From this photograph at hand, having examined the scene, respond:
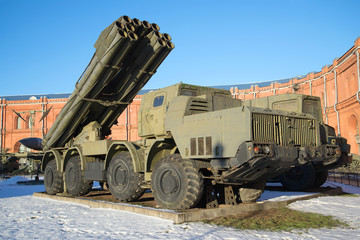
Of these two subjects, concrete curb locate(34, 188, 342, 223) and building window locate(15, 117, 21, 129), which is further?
building window locate(15, 117, 21, 129)

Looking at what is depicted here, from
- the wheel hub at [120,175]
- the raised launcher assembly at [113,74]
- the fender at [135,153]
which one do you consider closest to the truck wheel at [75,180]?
the raised launcher assembly at [113,74]

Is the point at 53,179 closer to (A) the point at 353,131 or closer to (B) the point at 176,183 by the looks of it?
(B) the point at 176,183

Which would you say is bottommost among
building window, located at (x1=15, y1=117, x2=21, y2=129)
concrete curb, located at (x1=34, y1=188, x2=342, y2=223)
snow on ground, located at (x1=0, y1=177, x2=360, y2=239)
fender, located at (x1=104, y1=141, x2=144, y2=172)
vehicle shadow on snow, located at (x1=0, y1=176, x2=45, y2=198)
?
vehicle shadow on snow, located at (x1=0, y1=176, x2=45, y2=198)

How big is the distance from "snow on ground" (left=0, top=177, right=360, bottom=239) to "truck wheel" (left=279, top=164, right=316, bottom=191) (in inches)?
119

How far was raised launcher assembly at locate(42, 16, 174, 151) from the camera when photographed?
27.3 ft

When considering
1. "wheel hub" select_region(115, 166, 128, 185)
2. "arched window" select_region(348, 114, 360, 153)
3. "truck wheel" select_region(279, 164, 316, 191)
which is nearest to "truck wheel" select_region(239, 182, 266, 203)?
"wheel hub" select_region(115, 166, 128, 185)

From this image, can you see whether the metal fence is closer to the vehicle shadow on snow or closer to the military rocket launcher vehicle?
the military rocket launcher vehicle

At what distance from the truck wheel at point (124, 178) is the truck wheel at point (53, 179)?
3.13 m

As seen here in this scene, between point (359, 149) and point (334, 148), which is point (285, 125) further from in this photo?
point (359, 149)

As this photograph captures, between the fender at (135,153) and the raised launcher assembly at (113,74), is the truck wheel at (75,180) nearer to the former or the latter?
the raised launcher assembly at (113,74)

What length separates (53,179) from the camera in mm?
11805

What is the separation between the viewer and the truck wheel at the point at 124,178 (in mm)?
8602

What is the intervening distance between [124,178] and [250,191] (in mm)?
3177

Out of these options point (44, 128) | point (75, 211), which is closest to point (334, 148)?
point (75, 211)
